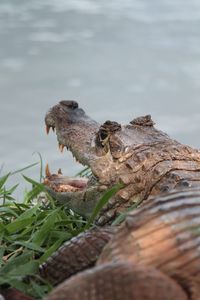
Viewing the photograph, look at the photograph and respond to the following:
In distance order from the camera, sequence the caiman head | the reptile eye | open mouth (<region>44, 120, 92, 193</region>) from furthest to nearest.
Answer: open mouth (<region>44, 120, 92, 193</region>) < the reptile eye < the caiman head

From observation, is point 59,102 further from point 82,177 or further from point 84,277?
point 84,277

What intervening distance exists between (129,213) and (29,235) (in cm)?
234

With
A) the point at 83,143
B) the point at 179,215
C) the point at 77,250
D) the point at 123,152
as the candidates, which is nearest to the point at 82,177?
the point at 83,143

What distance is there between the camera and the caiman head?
20.7 feet

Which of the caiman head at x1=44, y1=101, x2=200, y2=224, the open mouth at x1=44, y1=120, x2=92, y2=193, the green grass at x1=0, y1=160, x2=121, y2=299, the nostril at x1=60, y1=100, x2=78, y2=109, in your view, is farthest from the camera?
the nostril at x1=60, y1=100, x2=78, y2=109

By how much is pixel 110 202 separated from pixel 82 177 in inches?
47.2

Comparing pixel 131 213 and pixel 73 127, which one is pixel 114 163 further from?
pixel 131 213

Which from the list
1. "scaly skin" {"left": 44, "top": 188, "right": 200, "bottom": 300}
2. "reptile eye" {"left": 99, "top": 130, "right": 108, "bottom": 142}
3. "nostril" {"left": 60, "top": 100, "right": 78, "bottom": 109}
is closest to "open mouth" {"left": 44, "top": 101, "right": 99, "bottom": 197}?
"nostril" {"left": 60, "top": 100, "right": 78, "bottom": 109}

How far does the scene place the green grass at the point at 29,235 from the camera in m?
4.37

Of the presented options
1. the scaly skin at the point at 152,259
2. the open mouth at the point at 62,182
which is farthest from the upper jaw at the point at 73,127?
the scaly skin at the point at 152,259

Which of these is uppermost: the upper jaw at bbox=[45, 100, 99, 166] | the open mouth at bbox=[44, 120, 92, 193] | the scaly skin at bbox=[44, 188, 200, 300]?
the upper jaw at bbox=[45, 100, 99, 166]

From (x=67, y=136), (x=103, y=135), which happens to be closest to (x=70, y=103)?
(x=67, y=136)

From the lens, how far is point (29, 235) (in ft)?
18.6

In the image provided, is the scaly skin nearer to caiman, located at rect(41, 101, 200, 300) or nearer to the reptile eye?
caiman, located at rect(41, 101, 200, 300)
